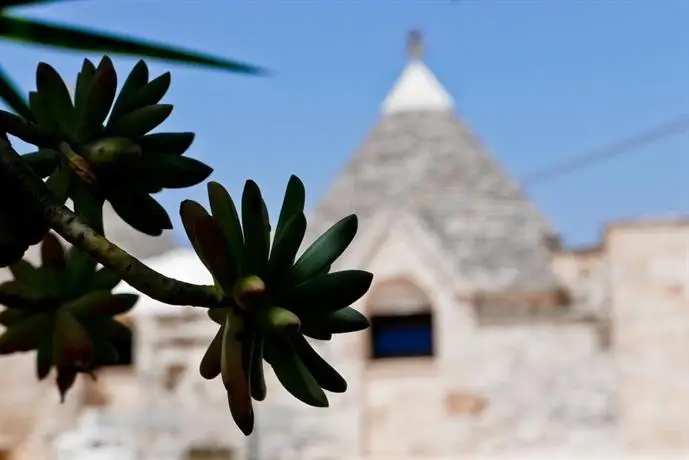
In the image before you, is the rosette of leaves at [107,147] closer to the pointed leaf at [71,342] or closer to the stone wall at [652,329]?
the pointed leaf at [71,342]

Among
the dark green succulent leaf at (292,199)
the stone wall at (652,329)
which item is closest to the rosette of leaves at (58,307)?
the dark green succulent leaf at (292,199)

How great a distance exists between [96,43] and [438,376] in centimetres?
1120

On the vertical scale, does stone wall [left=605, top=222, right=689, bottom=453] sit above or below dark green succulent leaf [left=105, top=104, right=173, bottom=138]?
above

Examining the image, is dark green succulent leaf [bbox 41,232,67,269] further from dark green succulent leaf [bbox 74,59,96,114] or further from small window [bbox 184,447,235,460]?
small window [bbox 184,447,235,460]

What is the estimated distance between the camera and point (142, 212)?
63cm

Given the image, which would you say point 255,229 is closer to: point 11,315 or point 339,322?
point 339,322

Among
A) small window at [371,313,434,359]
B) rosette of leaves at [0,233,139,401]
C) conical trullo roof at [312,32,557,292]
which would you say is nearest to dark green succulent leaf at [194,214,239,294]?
rosette of leaves at [0,233,139,401]

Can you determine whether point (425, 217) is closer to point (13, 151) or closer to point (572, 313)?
point (572, 313)

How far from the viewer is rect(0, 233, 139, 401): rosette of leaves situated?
72 cm

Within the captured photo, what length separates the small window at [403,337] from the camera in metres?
12.6

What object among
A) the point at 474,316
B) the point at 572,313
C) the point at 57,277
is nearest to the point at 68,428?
the point at 474,316

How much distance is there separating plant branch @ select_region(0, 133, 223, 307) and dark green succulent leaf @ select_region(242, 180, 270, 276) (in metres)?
0.02

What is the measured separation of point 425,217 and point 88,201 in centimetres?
1402

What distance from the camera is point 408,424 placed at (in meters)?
11.7
